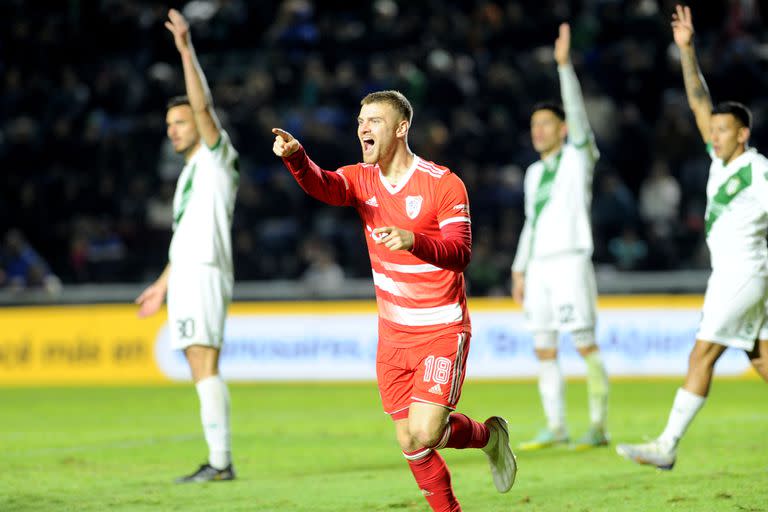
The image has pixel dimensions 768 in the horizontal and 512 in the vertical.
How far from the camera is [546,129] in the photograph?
9.20 m

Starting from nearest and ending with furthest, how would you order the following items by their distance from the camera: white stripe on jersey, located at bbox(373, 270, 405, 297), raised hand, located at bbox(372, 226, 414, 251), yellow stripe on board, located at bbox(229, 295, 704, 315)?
raised hand, located at bbox(372, 226, 414, 251)
white stripe on jersey, located at bbox(373, 270, 405, 297)
yellow stripe on board, located at bbox(229, 295, 704, 315)

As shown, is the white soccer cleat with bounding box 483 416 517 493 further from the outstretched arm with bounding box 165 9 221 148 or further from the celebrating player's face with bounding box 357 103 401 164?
the outstretched arm with bounding box 165 9 221 148

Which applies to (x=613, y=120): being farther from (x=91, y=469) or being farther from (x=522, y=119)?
(x=91, y=469)

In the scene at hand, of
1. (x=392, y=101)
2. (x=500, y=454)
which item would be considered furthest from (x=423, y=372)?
A: (x=392, y=101)

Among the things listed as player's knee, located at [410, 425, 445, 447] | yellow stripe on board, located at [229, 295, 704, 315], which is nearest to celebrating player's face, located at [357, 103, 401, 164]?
player's knee, located at [410, 425, 445, 447]

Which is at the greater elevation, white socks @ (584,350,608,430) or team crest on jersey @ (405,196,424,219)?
team crest on jersey @ (405,196,424,219)

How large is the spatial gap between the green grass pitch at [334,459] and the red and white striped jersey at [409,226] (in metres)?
1.23

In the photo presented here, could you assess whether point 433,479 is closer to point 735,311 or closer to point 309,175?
point 309,175

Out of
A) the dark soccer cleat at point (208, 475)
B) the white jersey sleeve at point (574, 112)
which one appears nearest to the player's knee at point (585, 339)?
the white jersey sleeve at point (574, 112)

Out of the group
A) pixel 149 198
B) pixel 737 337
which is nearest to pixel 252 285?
pixel 149 198

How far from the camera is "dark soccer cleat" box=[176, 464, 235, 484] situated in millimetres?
7430

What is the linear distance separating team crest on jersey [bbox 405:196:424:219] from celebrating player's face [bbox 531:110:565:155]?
3.69m

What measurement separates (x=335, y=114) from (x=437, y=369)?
13.1 metres

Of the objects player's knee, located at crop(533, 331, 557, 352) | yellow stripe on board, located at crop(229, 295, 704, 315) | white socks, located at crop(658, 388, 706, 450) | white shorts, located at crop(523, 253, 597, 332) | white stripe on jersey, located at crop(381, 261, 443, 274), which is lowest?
yellow stripe on board, located at crop(229, 295, 704, 315)
